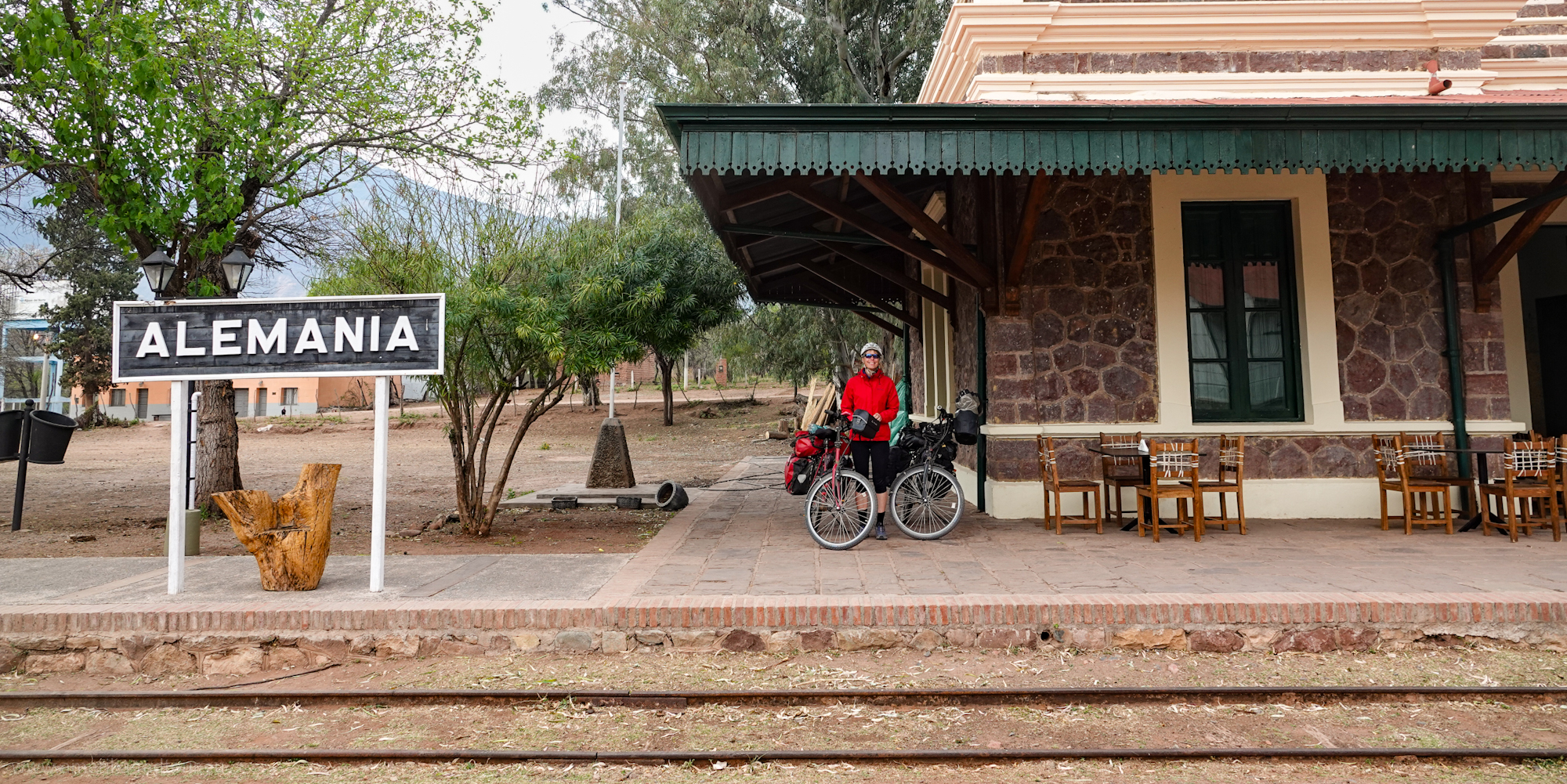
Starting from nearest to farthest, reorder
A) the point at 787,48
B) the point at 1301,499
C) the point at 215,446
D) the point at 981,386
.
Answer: the point at 1301,499 → the point at 981,386 → the point at 215,446 → the point at 787,48

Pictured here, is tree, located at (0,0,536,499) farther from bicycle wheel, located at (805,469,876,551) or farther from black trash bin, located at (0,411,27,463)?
bicycle wheel, located at (805,469,876,551)

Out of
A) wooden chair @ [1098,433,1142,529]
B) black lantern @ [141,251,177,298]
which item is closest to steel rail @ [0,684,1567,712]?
wooden chair @ [1098,433,1142,529]

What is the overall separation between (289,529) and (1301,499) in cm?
867

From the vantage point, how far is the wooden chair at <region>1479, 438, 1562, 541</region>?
7023mm

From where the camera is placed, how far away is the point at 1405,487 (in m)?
7.52

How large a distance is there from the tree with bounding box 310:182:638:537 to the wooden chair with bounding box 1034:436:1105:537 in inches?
156

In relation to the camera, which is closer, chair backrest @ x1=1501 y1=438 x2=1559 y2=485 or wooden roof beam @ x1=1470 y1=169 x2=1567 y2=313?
chair backrest @ x1=1501 y1=438 x2=1559 y2=485

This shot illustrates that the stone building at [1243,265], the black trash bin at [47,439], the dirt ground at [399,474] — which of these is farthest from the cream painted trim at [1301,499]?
the black trash bin at [47,439]

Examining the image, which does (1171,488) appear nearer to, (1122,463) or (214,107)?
(1122,463)

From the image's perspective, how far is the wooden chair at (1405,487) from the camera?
7.49 m

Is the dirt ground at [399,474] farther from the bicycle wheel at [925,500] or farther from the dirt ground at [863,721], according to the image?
the dirt ground at [863,721]

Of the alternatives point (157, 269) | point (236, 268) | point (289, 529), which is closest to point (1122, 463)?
point (289, 529)

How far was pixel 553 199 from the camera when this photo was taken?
32.4 feet

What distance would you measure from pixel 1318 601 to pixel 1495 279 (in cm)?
545
